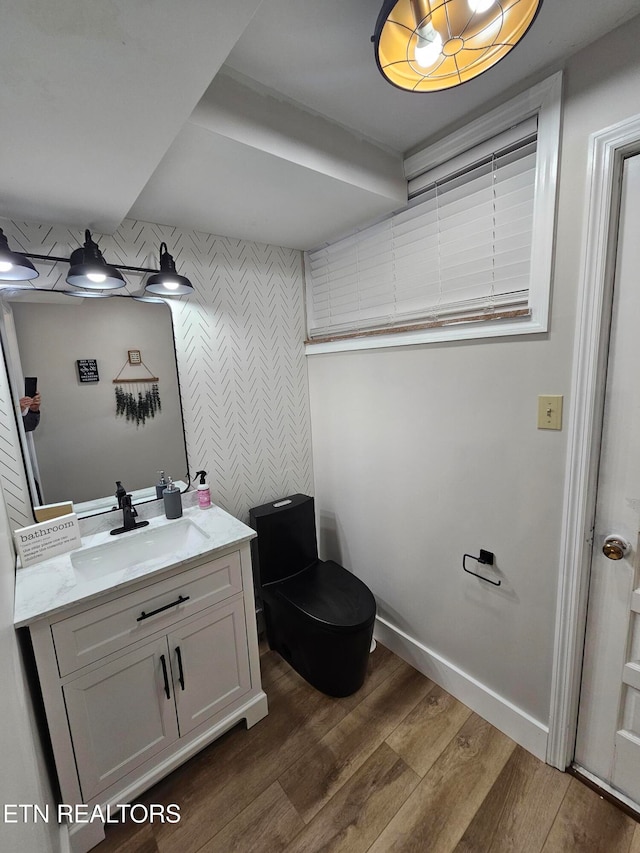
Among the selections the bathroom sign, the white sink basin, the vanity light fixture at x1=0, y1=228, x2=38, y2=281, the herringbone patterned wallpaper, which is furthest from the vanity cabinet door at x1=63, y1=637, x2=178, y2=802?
the vanity light fixture at x1=0, y1=228, x2=38, y2=281

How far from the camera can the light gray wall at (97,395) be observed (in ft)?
4.68

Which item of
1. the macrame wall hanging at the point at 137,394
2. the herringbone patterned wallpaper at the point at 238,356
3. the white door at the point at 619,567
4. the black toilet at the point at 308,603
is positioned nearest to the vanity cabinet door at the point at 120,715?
the black toilet at the point at 308,603

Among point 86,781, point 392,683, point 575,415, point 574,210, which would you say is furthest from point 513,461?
point 86,781

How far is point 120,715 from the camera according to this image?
123 cm

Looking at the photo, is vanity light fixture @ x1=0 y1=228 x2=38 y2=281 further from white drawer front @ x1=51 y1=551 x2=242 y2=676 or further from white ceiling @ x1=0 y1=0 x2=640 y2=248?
white drawer front @ x1=51 y1=551 x2=242 y2=676

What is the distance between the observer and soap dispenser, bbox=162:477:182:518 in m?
1.66

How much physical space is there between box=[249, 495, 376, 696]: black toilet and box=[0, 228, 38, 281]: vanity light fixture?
137 centimetres

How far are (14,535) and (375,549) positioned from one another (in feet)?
5.33

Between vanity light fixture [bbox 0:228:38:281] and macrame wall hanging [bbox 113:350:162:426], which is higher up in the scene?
vanity light fixture [bbox 0:228:38:281]

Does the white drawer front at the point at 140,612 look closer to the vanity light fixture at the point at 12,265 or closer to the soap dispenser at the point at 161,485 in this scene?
the soap dispenser at the point at 161,485

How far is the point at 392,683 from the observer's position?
1.78 meters

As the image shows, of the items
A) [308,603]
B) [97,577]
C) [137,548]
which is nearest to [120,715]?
[97,577]

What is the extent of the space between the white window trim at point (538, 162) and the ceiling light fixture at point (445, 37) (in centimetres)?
40

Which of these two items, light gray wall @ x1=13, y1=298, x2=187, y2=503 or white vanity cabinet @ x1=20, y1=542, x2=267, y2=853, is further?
light gray wall @ x1=13, y1=298, x2=187, y2=503
